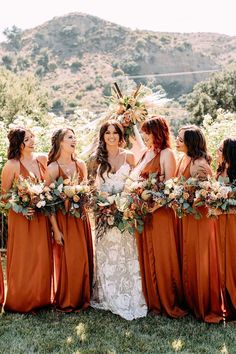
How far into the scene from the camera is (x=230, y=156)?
19.4 feet

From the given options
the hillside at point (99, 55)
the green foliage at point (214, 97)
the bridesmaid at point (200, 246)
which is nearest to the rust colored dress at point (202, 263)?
the bridesmaid at point (200, 246)

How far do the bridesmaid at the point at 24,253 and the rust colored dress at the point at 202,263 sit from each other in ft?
5.49

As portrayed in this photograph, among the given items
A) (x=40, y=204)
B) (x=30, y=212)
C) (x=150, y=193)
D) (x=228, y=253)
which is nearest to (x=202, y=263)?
(x=228, y=253)

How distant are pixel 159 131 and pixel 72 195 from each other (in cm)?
124

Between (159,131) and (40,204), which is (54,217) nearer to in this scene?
(40,204)

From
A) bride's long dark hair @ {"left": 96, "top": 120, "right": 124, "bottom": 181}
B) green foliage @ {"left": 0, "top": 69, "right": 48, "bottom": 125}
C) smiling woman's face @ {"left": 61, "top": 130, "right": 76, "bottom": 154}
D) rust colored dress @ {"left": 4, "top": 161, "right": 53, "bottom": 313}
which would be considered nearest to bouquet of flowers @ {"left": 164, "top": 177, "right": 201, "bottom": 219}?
bride's long dark hair @ {"left": 96, "top": 120, "right": 124, "bottom": 181}

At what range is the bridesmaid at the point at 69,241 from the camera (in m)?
6.36

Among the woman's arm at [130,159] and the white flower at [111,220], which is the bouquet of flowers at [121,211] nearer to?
the white flower at [111,220]

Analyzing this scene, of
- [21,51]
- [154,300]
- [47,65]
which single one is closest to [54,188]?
[154,300]

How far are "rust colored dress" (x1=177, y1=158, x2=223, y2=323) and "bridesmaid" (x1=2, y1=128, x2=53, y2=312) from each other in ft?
5.49

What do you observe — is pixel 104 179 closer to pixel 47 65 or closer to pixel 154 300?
pixel 154 300

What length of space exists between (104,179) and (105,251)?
87cm

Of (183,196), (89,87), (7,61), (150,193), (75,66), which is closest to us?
(183,196)

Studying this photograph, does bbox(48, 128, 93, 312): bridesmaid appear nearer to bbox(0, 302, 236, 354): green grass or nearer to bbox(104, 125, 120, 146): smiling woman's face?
bbox(0, 302, 236, 354): green grass
